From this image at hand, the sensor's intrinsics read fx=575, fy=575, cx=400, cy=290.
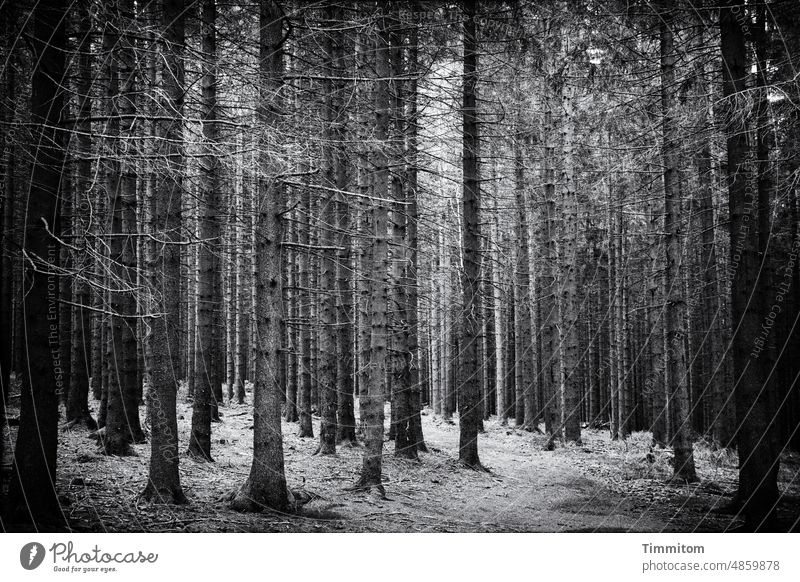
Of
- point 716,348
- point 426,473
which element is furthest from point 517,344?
point 426,473

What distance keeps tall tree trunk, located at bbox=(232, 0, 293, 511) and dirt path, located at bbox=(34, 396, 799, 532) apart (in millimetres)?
395

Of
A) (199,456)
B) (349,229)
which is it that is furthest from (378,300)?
(199,456)

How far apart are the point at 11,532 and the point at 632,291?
23.4 meters

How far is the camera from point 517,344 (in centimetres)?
2522

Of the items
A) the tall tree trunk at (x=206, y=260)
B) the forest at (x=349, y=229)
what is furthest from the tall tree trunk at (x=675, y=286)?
the tall tree trunk at (x=206, y=260)

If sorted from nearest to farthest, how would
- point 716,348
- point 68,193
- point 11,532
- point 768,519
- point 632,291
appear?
point 11,532
point 768,519
point 68,193
point 716,348
point 632,291

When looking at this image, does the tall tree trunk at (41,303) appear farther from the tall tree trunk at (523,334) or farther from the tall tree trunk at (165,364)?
the tall tree trunk at (523,334)

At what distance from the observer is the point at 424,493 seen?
11141mm

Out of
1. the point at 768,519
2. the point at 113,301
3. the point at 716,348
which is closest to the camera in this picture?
the point at 768,519

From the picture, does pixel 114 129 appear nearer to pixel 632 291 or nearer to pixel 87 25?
pixel 87 25
